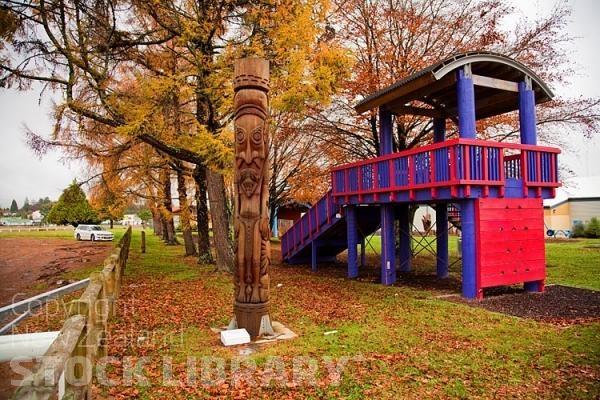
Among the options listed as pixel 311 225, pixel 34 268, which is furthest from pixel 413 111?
pixel 34 268

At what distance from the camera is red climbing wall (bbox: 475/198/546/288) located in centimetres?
1030

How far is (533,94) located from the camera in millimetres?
Result: 11883

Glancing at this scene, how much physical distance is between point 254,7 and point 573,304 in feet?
36.5

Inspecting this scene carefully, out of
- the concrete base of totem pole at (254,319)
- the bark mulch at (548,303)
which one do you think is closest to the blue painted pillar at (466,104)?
the bark mulch at (548,303)

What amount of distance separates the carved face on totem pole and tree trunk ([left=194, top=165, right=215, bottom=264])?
10.5 meters

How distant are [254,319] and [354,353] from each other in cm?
169

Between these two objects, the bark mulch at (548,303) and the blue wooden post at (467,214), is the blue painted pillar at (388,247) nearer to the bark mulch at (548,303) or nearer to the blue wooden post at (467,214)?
the bark mulch at (548,303)

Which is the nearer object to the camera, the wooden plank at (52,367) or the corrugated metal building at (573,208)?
the wooden plank at (52,367)

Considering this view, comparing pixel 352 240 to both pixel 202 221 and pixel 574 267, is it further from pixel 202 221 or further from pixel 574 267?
pixel 574 267

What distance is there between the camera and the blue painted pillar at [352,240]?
1448cm

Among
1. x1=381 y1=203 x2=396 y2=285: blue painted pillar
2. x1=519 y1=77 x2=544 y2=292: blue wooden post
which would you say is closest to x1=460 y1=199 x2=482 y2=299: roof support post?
x1=381 y1=203 x2=396 y2=285: blue painted pillar

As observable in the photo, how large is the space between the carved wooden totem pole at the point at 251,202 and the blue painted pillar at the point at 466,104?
5.75 meters

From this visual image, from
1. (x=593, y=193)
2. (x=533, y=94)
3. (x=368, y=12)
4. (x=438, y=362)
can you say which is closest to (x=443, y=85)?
(x=533, y=94)

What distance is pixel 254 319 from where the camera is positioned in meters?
6.93
